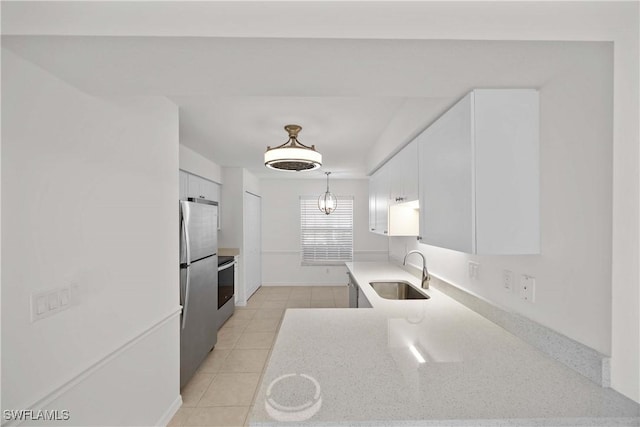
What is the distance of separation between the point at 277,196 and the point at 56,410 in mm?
5135

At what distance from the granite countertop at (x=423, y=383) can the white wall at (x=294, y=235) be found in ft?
15.2

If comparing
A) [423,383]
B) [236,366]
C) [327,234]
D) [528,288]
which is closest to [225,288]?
[236,366]

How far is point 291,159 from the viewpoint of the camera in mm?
2469

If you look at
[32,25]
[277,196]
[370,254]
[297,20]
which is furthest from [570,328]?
[277,196]

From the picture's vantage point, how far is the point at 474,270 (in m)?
1.86

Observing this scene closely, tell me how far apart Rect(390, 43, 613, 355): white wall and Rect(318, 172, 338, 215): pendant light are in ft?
14.3

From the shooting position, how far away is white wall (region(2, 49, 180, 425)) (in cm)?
111

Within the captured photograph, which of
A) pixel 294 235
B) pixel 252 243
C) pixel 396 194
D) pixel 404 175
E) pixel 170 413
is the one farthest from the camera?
pixel 294 235

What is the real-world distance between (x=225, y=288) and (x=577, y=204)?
13.1ft

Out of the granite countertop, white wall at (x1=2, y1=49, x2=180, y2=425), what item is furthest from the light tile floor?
the granite countertop

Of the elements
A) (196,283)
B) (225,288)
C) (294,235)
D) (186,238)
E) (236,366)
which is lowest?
(236,366)

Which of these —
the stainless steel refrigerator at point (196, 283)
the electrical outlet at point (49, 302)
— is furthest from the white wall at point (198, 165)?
the electrical outlet at point (49, 302)

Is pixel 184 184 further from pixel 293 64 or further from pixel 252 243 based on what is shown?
pixel 293 64

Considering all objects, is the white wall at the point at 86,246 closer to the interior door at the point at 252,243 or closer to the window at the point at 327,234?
the interior door at the point at 252,243
